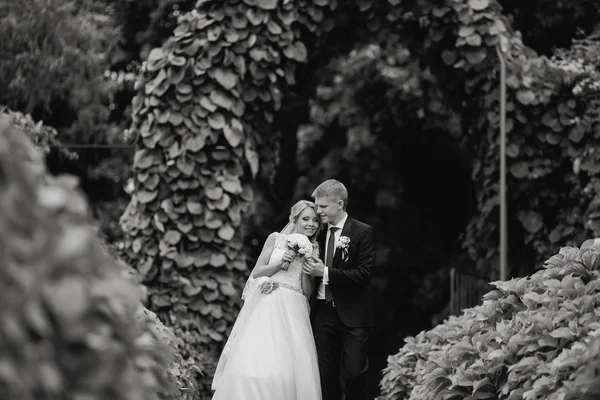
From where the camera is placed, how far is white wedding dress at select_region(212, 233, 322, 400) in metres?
5.42

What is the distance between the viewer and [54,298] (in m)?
1.90

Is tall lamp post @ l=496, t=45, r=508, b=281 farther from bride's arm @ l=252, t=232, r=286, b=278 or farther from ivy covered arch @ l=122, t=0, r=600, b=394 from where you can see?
bride's arm @ l=252, t=232, r=286, b=278

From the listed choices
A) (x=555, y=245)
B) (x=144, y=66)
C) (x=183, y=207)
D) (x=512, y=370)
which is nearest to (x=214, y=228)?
(x=183, y=207)

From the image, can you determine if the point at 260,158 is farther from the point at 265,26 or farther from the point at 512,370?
the point at 512,370

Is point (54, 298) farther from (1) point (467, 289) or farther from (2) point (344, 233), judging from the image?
(1) point (467, 289)

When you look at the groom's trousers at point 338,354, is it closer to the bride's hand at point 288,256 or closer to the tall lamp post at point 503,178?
the bride's hand at point 288,256

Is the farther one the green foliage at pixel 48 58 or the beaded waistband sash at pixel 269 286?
the green foliage at pixel 48 58

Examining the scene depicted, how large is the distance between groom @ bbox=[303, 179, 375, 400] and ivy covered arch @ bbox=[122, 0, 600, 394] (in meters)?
1.52

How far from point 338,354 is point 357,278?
667 millimetres

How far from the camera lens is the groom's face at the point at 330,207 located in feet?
19.1

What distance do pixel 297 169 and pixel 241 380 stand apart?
9.31m

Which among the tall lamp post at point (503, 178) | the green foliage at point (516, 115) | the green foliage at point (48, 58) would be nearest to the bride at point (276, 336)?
the tall lamp post at point (503, 178)

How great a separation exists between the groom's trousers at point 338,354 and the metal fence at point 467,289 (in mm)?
2788

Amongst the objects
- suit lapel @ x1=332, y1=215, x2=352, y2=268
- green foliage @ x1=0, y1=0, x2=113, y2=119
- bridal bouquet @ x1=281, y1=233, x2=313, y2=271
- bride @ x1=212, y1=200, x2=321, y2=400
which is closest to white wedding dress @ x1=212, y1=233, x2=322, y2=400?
bride @ x1=212, y1=200, x2=321, y2=400
